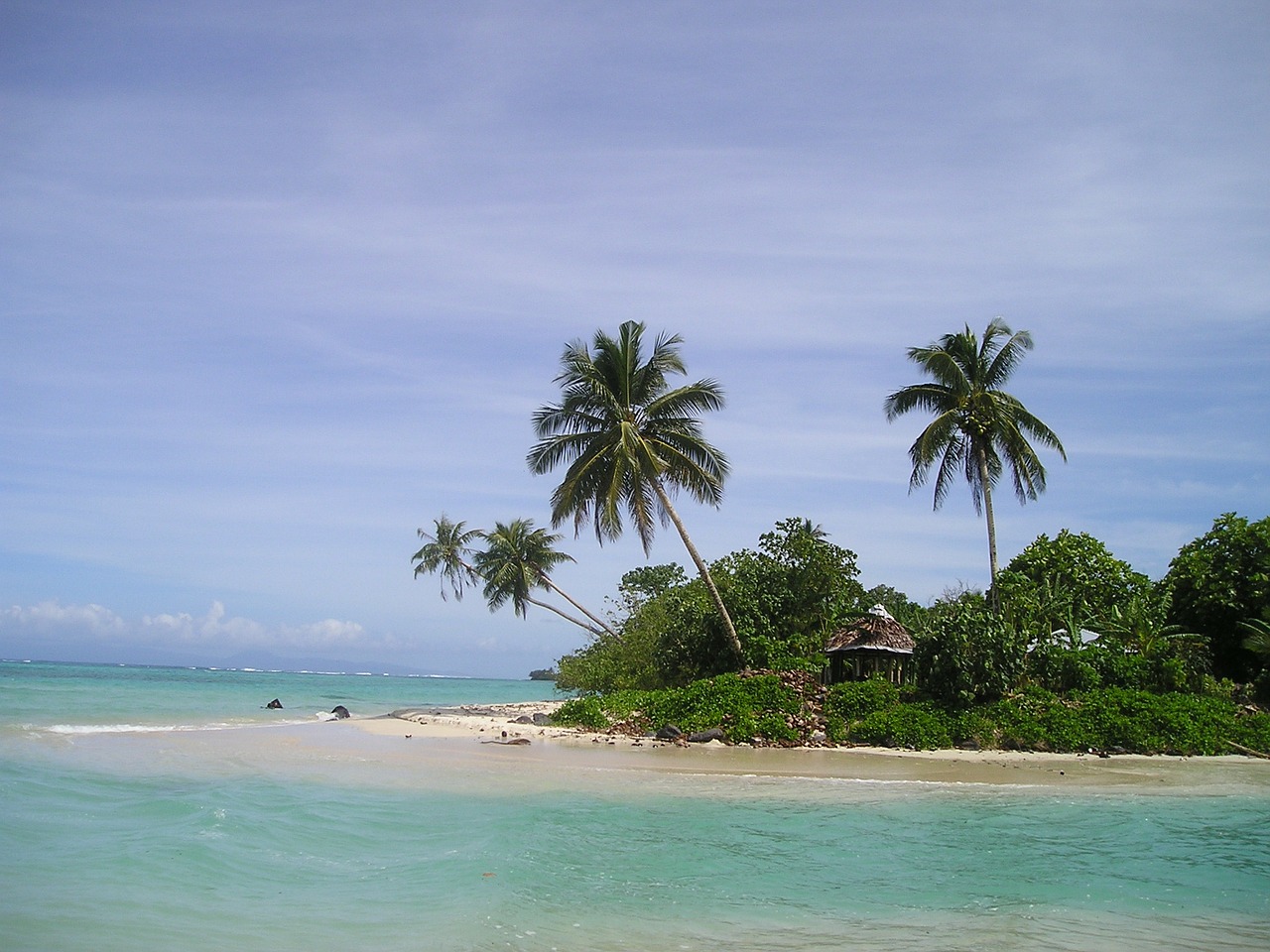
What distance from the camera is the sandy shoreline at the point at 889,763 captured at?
51.6ft

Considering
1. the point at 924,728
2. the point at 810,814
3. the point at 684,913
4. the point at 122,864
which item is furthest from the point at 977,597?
the point at 122,864

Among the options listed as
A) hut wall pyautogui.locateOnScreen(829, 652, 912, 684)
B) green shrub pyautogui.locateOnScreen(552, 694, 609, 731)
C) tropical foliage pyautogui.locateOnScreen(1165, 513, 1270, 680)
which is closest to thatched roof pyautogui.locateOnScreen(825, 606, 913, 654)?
hut wall pyautogui.locateOnScreen(829, 652, 912, 684)

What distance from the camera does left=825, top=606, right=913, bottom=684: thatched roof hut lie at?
22125 mm

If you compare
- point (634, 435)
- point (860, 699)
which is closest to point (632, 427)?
point (634, 435)

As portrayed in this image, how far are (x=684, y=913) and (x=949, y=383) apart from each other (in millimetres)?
23244

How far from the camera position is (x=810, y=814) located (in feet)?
39.1

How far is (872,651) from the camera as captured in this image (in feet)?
72.4

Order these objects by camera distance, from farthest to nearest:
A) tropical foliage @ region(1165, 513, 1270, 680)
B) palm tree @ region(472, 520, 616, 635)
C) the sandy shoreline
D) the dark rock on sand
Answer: palm tree @ region(472, 520, 616, 635) → tropical foliage @ region(1165, 513, 1270, 680) → the dark rock on sand → the sandy shoreline

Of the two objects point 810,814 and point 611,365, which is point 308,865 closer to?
point 810,814

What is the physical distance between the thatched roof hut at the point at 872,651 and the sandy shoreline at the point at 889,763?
2.83 m

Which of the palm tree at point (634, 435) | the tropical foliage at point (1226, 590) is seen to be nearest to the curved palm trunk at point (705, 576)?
the palm tree at point (634, 435)

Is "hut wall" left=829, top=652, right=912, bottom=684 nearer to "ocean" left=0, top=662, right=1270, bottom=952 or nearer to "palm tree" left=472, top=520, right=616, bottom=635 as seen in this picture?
"ocean" left=0, top=662, right=1270, bottom=952

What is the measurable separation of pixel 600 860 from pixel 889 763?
33.2ft

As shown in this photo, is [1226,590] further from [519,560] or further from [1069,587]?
[519,560]
